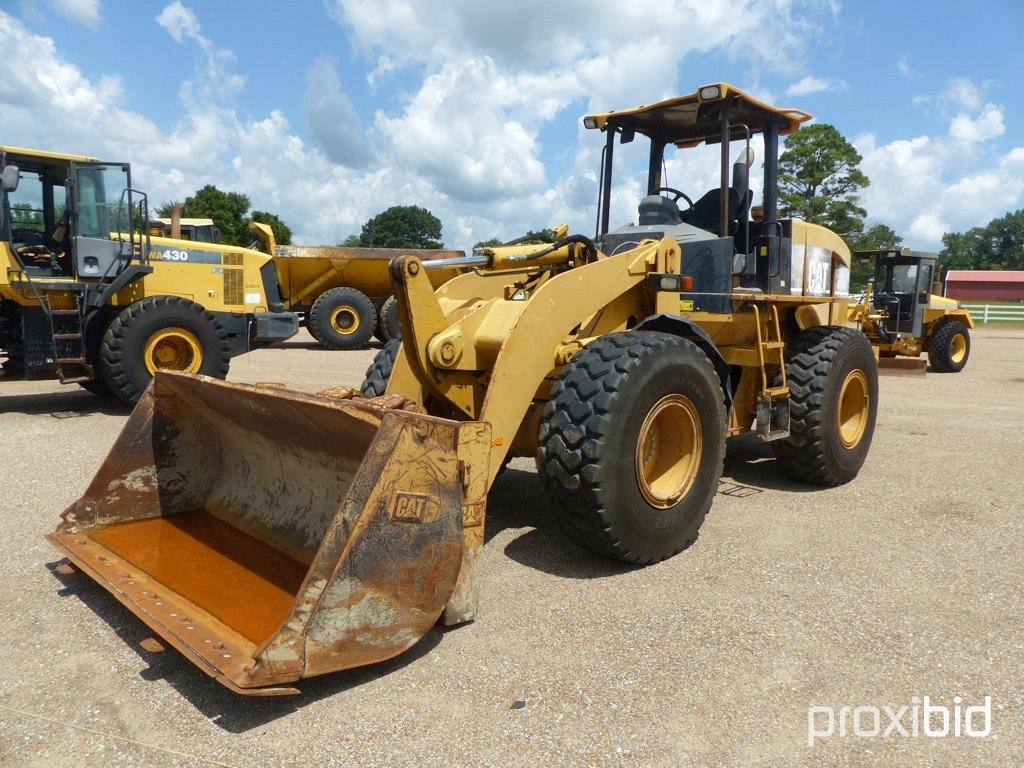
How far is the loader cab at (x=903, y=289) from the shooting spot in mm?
13930

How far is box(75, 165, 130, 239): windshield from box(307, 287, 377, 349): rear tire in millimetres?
7357

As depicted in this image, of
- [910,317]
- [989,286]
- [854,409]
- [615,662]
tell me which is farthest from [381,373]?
[989,286]

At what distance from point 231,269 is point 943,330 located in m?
12.7

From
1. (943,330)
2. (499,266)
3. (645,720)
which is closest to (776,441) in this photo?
(499,266)

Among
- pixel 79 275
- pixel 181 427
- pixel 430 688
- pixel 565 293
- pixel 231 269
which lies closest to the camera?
pixel 430 688

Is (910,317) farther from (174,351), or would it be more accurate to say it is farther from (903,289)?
(174,351)

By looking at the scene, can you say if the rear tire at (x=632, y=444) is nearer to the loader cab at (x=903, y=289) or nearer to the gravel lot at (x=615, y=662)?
the gravel lot at (x=615, y=662)

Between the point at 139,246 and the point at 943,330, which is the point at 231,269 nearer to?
the point at 139,246

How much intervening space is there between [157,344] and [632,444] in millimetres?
6805

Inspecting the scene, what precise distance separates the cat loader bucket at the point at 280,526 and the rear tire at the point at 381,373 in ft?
2.48

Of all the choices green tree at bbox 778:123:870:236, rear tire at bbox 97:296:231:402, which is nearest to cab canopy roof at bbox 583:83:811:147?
rear tire at bbox 97:296:231:402

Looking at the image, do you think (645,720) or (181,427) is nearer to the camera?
(645,720)

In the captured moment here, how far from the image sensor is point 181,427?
14.0ft

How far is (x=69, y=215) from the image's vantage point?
8.60 metres
